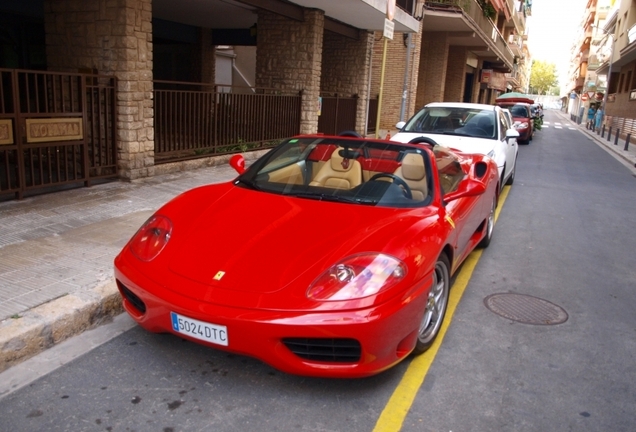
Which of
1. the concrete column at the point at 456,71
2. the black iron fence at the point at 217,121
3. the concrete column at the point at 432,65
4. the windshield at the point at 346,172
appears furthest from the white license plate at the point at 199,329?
the concrete column at the point at 456,71

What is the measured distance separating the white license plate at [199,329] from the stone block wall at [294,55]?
37.1 feet

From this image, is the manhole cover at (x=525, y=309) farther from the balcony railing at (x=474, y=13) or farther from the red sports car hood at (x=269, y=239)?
the balcony railing at (x=474, y=13)

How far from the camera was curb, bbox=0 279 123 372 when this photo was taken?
327cm

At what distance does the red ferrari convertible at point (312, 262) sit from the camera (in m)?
2.79

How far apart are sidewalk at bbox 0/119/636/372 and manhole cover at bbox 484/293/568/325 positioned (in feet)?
10.3

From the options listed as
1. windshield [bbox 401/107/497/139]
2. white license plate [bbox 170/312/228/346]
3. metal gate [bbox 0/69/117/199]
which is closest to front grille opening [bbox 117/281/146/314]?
white license plate [bbox 170/312/228/346]

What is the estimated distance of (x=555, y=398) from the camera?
3139 mm

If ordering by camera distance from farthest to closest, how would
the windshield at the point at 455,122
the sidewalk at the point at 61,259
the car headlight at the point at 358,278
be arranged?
1. the windshield at the point at 455,122
2. the sidewalk at the point at 61,259
3. the car headlight at the point at 358,278

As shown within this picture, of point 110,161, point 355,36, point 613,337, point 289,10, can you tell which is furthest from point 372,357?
point 355,36

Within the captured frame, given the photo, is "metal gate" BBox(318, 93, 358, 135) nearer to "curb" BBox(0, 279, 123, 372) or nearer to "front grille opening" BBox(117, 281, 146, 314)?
"curb" BBox(0, 279, 123, 372)

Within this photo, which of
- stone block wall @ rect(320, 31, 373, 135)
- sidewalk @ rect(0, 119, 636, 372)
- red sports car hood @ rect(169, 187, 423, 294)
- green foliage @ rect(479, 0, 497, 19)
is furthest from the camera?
green foliage @ rect(479, 0, 497, 19)

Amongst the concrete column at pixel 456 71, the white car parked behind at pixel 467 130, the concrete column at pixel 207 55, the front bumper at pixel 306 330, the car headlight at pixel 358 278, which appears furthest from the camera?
the concrete column at pixel 456 71

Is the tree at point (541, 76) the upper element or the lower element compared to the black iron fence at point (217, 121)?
upper

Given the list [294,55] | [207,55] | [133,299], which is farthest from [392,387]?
[207,55]
